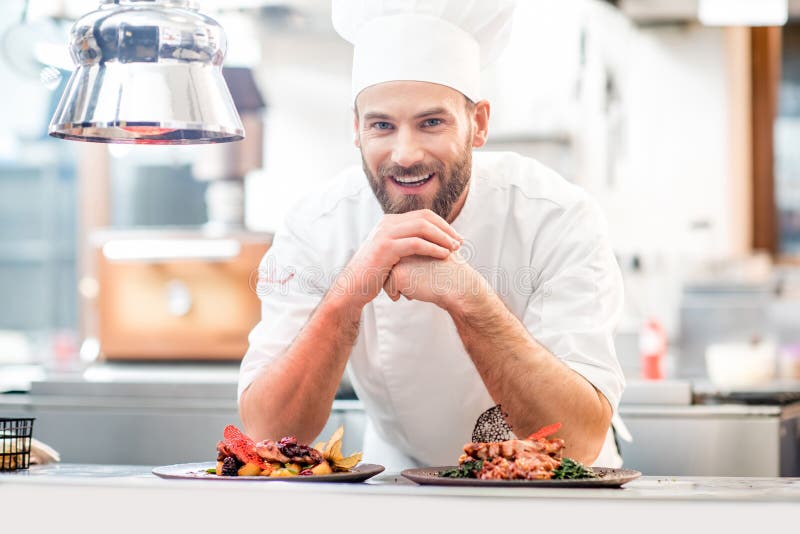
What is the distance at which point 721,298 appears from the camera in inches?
165

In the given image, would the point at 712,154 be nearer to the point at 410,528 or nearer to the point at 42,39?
the point at 42,39

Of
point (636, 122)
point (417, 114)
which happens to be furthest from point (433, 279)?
point (636, 122)

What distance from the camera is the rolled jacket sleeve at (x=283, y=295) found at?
75.6 inches

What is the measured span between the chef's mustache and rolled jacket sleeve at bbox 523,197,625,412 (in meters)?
0.26

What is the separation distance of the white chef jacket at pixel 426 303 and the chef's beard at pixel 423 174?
0.55ft

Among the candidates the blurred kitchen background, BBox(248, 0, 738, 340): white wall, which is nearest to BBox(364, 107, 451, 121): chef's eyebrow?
the blurred kitchen background

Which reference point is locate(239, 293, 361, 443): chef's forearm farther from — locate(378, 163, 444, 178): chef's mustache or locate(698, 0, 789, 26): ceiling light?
locate(698, 0, 789, 26): ceiling light

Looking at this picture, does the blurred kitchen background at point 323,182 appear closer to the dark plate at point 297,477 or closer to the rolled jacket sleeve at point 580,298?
the rolled jacket sleeve at point 580,298

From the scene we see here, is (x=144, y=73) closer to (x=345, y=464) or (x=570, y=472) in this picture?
(x=345, y=464)

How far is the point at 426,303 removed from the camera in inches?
78.6

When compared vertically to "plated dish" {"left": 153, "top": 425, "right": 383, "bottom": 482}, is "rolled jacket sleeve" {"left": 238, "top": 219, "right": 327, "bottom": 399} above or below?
above

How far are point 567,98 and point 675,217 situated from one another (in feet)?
2.33

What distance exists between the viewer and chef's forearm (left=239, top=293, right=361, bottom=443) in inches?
68.5

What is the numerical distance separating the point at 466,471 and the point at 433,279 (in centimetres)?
39
